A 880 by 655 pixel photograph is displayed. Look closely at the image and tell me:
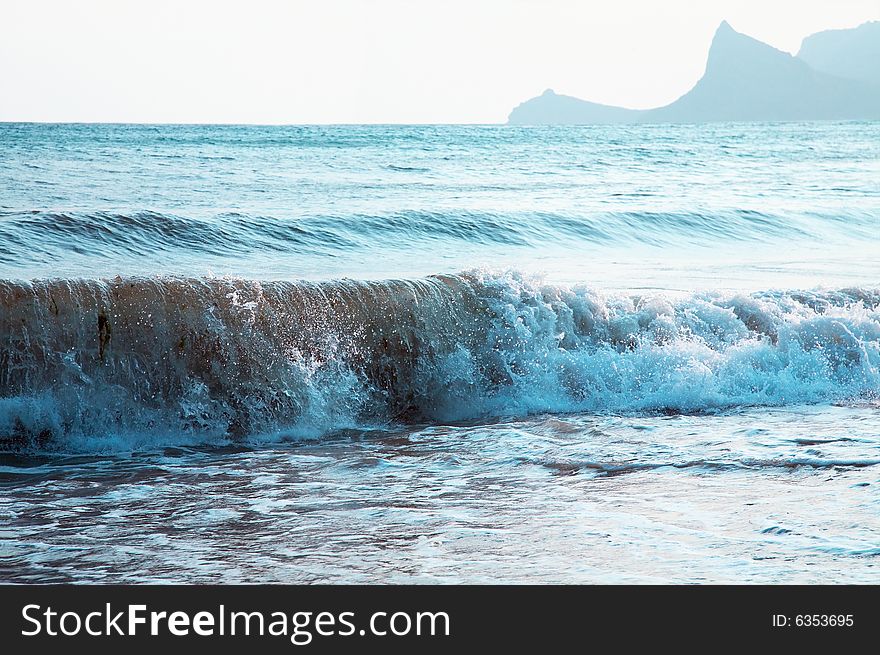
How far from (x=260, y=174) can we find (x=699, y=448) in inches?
688

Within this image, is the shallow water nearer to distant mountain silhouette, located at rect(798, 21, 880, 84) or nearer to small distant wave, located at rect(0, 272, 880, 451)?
small distant wave, located at rect(0, 272, 880, 451)

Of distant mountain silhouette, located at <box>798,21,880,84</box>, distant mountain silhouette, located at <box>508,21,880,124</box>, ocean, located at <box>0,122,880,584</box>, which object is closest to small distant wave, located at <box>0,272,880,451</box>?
ocean, located at <box>0,122,880,584</box>

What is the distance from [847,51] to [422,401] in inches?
7385

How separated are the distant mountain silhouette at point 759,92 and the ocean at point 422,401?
12901 cm

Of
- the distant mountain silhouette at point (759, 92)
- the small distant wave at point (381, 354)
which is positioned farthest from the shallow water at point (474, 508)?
the distant mountain silhouette at point (759, 92)

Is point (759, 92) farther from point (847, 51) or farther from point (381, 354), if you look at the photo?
point (381, 354)

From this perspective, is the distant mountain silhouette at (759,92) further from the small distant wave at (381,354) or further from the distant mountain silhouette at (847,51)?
the small distant wave at (381,354)

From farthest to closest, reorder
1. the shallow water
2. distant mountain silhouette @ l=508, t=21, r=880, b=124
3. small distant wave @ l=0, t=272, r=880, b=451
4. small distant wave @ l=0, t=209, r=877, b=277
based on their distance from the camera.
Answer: distant mountain silhouette @ l=508, t=21, r=880, b=124 → small distant wave @ l=0, t=209, r=877, b=277 → small distant wave @ l=0, t=272, r=880, b=451 → the shallow water

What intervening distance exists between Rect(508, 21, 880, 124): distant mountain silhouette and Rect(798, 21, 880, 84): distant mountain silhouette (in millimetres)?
372

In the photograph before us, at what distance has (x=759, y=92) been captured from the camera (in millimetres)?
148750

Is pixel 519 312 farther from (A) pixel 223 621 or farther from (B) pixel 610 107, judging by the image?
(B) pixel 610 107

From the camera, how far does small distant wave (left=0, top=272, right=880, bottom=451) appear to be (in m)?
6.99

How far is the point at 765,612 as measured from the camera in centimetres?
345

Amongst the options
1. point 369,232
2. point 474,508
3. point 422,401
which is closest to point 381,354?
point 422,401
